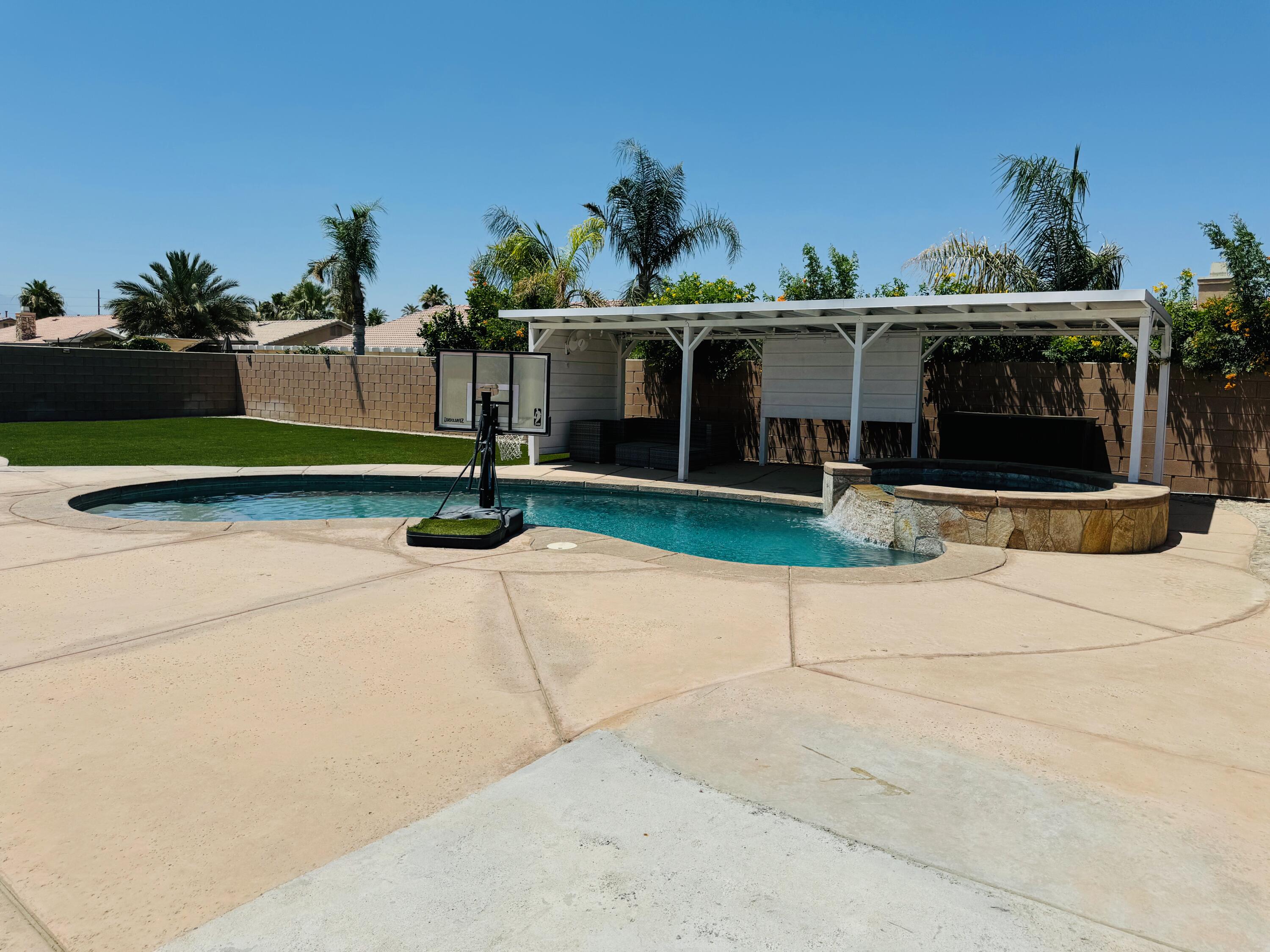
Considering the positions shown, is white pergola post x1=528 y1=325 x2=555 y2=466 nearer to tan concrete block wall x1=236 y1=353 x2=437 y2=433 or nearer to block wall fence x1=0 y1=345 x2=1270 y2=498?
block wall fence x1=0 y1=345 x2=1270 y2=498

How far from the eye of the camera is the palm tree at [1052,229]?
13.7 m

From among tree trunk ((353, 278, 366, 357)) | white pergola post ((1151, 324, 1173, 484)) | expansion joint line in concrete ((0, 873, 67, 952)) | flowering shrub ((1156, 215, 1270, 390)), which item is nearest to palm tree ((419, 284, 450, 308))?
tree trunk ((353, 278, 366, 357))

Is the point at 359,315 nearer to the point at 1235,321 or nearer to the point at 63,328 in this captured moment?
the point at 1235,321

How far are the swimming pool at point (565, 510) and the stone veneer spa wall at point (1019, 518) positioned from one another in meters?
0.27

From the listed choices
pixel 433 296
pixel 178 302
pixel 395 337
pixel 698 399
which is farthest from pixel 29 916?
pixel 433 296

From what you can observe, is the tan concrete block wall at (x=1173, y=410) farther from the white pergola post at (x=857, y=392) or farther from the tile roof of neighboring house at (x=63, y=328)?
the tile roof of neighboring house at (x=63, y=328)

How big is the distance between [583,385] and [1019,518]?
8.27 m

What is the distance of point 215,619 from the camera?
4.58 m

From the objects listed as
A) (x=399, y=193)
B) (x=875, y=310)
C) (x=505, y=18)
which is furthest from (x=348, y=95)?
(x=875, y=310)

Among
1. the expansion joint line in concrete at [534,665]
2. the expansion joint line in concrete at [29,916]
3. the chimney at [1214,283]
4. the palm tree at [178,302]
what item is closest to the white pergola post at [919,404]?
the expansion joint line in concrete at [534,665]

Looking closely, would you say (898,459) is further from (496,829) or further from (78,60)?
(78,60)

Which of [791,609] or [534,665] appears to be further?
[791,609]

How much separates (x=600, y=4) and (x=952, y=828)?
17704 millimetres

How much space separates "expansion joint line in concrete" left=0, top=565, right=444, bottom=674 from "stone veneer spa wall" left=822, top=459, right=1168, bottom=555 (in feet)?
14.4
